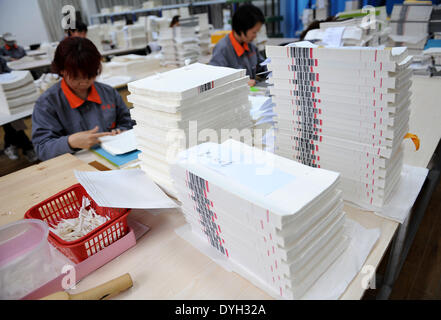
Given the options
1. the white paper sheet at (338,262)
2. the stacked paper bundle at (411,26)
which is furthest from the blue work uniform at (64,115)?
the stacked paper bundle at (411,26)

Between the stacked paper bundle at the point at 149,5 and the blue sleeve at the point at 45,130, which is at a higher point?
the stacked paper bundle at the point at 149,5

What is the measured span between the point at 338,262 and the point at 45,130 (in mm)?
1604

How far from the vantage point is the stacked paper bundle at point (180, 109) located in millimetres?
945

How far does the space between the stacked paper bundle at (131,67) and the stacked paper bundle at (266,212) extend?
2.88m

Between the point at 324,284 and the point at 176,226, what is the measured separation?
18.0 inches

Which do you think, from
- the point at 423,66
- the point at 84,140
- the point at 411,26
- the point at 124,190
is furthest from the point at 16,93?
the point at 411,26

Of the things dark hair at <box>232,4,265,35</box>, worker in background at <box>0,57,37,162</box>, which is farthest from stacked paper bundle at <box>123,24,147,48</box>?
dark hair at <box>232,4,265,35</box>

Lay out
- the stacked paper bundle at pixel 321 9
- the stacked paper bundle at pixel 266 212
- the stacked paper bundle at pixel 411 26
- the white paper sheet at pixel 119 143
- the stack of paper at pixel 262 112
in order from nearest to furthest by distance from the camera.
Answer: the stacked paper bundle at pixel 266 212 → the stack of paper at pixel 262 112 → the white paper sheet at pixel 119 143 → the stacked paper bundle at pixel 411 26 → the stacked paper bundle at pixel 321 9

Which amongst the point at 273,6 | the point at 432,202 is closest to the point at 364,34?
the point at 432,202

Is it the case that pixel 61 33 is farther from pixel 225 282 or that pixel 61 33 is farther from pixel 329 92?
pixel 225 282

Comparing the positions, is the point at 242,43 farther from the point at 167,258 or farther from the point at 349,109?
the point at 167,258

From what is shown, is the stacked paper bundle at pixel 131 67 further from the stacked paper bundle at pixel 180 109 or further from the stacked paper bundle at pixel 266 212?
the stacked paper bundle at pixel 266 212

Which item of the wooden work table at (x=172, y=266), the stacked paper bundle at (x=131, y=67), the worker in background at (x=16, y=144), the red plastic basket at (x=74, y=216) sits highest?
the stacked paper bundle at (x=131, y=67)

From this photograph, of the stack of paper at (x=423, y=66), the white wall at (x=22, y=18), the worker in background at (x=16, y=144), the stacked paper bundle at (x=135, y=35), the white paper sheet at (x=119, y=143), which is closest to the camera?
the white wall at (x=22, y=18)
